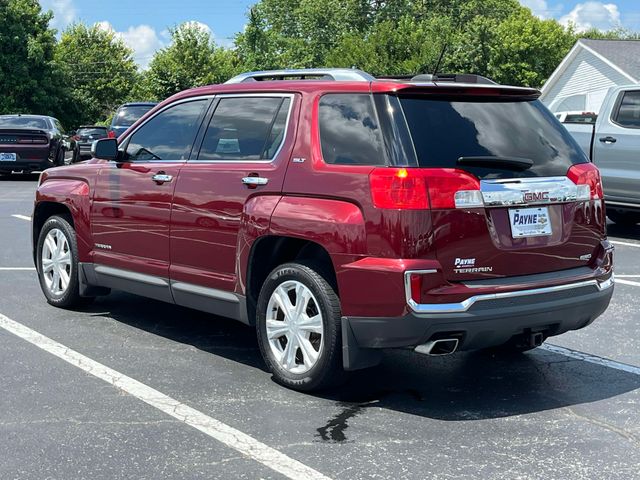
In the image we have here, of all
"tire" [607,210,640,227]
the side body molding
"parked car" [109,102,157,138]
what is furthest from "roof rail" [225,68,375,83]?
"parked car" [109,102,157,138]

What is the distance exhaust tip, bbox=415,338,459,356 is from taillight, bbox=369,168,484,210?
68 centimetres

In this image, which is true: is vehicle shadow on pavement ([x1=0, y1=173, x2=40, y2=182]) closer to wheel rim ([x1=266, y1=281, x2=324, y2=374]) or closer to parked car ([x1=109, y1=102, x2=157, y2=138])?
parked car ([x1=109, y1=102, x2=157, y2=138])

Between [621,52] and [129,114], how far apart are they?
2624 cm

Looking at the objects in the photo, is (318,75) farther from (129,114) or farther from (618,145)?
(129,114)

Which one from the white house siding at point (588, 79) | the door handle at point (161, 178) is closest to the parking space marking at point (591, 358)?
the door handle at point (161, 178)

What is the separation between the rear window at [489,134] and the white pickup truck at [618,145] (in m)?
6.78

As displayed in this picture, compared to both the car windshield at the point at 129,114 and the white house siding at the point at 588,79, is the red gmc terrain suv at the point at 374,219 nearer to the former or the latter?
the car windshield at the point at 129,114

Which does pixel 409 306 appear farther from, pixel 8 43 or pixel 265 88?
pixel 8 43

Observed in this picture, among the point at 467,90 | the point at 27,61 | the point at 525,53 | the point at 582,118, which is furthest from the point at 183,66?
the point at 467,90

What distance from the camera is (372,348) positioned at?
4754mm

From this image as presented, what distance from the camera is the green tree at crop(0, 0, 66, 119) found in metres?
51.5

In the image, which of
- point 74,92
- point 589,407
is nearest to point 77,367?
point 589,407

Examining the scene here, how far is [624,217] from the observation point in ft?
42.9

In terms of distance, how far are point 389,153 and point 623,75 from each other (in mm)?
37086
